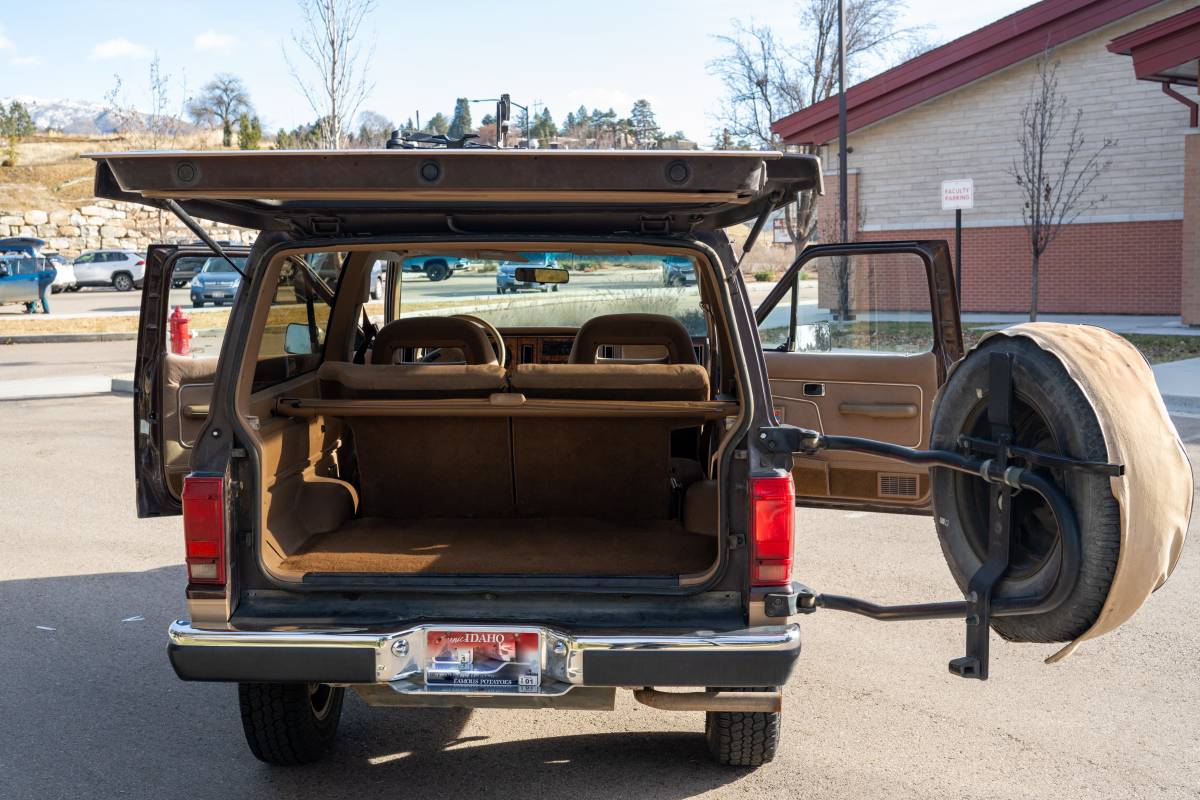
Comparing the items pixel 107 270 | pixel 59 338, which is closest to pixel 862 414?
pixel 59 338

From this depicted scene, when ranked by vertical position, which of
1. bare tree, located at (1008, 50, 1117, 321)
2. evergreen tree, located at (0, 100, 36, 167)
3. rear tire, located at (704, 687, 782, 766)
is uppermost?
evergreen tree, located at (0, 100, 36, 167)

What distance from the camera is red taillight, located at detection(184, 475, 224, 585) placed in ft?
12.2

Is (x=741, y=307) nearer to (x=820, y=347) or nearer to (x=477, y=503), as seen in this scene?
(x=477, y=503)

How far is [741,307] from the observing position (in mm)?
3926

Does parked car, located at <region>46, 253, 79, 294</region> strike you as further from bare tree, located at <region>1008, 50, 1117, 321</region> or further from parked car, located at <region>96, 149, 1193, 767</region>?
parked car, located at <region>96, 149, 1193, 767</region>

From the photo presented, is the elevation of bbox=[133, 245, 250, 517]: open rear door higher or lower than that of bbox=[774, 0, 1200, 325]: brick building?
lower

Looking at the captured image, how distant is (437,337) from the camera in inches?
200

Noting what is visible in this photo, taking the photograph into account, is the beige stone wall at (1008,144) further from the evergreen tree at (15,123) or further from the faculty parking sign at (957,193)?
the evergreen tree at (15,123)

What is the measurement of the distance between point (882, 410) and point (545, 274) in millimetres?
1876

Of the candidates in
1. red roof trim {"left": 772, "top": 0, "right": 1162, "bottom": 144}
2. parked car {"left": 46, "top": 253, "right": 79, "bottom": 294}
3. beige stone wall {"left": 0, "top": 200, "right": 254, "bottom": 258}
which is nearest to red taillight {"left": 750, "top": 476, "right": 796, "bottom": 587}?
red roof trim {"left": 772, "top": 0, "right": 1162, "bottom": 144}

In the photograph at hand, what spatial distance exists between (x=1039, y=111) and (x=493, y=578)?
2316 centimetres

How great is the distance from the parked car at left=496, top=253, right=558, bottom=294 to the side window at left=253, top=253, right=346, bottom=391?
1.10 metres

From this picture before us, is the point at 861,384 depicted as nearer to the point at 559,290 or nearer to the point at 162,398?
the point at 559,290

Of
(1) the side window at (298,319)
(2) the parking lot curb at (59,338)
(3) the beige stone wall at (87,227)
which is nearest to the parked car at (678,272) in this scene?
(1) the side window at (298,319)
